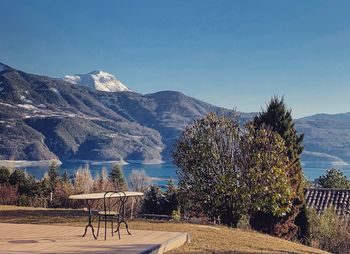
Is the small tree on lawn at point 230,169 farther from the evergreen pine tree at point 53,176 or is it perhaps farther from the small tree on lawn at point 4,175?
the small tree on lawn at point 4,175

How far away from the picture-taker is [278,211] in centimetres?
1363

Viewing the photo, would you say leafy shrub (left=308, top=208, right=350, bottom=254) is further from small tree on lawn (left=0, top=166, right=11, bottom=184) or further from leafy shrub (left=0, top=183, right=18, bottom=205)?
small tree on lawn (left=0, top=166, right=11, bottom=184)

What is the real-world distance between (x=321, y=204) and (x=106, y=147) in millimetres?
96693

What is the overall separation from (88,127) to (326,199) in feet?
371

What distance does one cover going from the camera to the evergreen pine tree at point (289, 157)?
15.1 meters

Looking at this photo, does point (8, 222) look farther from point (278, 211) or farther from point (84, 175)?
point (84, 175)

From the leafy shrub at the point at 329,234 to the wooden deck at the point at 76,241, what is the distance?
7109 millimetres

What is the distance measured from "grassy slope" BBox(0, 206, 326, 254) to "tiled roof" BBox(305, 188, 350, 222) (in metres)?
12.3

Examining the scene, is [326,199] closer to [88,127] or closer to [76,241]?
[76,241]

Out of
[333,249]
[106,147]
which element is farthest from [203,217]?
[106,147]

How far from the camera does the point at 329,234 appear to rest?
1500 centimetres

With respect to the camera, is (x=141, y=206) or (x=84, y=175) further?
(x=84, y=175)

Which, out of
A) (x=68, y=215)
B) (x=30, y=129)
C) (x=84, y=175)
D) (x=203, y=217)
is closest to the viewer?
(x=68, y=215)

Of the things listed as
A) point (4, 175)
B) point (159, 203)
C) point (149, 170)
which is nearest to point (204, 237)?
point (159, 203)
